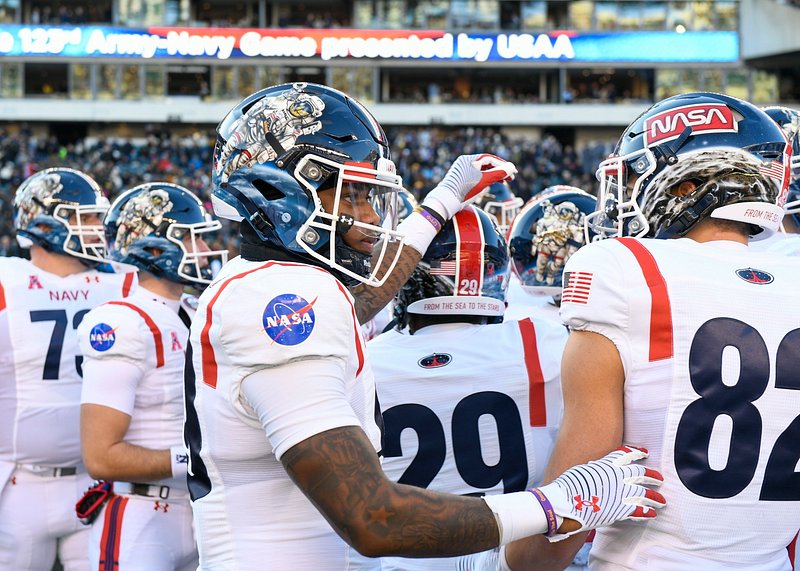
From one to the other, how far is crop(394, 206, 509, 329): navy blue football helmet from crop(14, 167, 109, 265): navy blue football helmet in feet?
6.49

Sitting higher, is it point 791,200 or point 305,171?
point 305,171

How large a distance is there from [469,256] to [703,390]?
151 cm

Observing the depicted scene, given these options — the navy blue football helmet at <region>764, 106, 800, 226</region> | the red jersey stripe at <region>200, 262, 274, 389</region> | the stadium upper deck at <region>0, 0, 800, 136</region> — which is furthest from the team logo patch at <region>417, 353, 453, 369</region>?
the stadium upper deck at <region>0, 0, 800, 136</region>

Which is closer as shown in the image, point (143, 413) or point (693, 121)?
point (693, 121)

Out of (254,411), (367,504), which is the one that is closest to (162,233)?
(254,411)

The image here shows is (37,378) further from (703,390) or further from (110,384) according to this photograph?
(703,390)

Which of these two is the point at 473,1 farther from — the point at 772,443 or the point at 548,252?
the point at 772,443

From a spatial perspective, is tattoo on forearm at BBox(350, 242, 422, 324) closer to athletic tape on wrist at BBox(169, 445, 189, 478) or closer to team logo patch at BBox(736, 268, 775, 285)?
athletic tape on wrist at BBox(169, 445, 189, 478)

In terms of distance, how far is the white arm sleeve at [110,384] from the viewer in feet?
12.6

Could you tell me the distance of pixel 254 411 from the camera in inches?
82.9

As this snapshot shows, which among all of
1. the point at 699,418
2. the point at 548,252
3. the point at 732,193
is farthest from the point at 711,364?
the point at 548,252

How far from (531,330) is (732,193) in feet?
3.65

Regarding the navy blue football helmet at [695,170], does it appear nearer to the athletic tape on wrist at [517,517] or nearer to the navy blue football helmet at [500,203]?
the athletic tape on wrist at [517,517]

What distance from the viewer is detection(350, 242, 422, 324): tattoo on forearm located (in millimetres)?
3347
